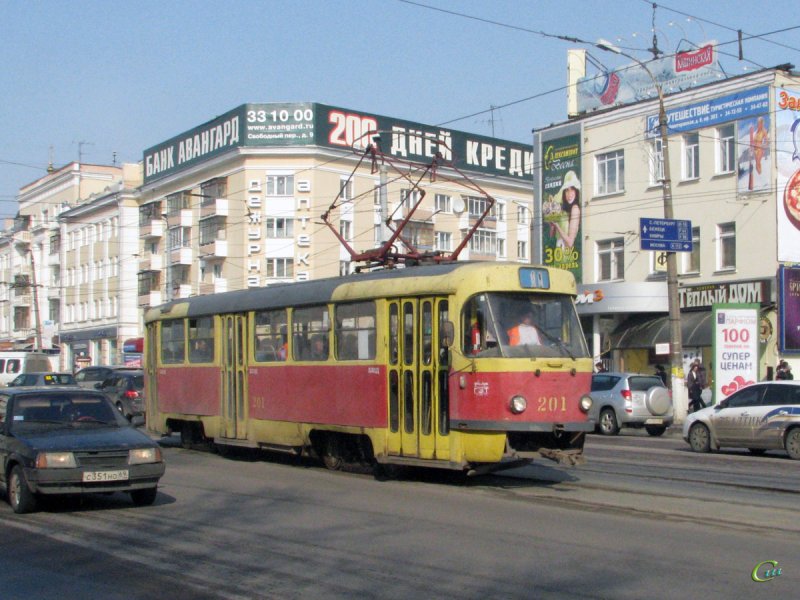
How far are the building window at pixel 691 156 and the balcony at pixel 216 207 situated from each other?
3394 cm

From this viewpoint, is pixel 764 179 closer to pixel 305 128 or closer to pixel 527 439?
pixel 527 439

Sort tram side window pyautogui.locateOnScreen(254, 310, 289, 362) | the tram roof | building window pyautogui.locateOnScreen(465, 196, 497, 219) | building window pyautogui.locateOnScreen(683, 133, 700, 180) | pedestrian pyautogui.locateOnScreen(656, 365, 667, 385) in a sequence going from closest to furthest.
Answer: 1. the tram roof
2. tram side window pyautogui.locateOnScreen(254, 310, 289, 362)
3. pedestrian pyautogui.locateOnScreen(656, 365, 667, 385)
4. building window pyautogui.locateOnScreen(683, 133, 700, 180)
5. building window pyautogui.locateOnScreen(465, 196, 497, 219)

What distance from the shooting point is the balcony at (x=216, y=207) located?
64688 mm

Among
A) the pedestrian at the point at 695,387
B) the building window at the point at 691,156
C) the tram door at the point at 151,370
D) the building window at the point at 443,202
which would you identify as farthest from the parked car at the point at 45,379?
the building window at the point at 443,202

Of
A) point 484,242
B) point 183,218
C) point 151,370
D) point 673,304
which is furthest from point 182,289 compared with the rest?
point 151,370

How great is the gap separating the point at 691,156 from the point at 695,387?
9577 mm

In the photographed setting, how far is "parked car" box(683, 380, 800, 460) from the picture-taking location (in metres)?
19.9

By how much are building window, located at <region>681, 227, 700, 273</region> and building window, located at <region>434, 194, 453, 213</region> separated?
102 feet

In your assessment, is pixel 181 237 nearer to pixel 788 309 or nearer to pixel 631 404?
pixel 788 309

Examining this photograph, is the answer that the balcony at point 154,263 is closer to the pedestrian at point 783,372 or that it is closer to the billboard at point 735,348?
the pedestrian at point 783,372

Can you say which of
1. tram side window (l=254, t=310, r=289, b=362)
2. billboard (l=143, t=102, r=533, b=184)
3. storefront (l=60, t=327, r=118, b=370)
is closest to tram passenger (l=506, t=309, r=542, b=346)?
tram side window (l=254, t=310, r=289, b=362)

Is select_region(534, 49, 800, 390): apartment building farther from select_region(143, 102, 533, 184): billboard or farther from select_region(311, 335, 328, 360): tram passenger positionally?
select_region(143, 102, 533, 184): billboard

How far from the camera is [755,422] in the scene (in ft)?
67.3

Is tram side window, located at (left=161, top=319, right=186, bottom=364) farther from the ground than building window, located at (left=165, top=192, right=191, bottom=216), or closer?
closer
